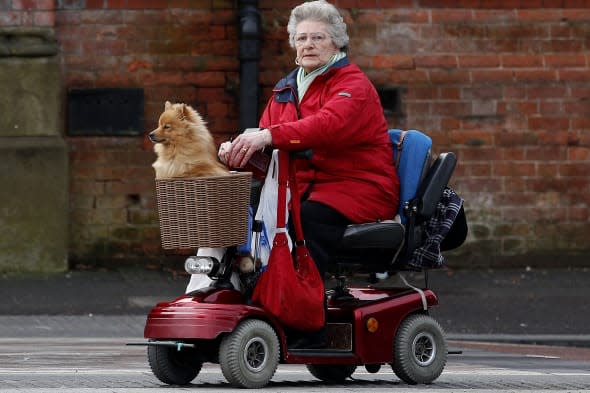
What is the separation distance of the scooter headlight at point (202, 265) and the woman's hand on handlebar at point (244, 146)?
1.36 feet

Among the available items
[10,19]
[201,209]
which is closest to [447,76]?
[10,19]

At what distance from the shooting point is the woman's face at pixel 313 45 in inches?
313

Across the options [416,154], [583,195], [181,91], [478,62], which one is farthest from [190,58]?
[416,154]

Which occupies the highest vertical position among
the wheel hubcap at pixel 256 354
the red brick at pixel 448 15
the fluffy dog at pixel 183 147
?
the red brick at pixel 448 15

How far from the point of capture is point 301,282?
7590 millimetres

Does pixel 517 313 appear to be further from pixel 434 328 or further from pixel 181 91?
pixel 434 328

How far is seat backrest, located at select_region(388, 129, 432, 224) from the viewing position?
803 centimetres

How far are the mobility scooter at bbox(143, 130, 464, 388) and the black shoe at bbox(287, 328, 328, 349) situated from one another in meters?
0.03

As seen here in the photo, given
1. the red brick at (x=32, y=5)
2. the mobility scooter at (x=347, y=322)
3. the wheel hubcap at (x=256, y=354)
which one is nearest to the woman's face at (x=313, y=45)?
the mobility scooter at (x=347, y=322)

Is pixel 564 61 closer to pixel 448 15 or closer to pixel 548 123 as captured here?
pixel 548 123

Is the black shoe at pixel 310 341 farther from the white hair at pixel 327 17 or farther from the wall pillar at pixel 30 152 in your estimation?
the wall pillar at pixel 30 152

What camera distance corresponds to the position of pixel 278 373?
28.3ft

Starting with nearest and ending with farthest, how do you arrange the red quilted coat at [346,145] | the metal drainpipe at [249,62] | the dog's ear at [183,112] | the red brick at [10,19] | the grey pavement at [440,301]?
the dog's ear at [183,112] < the red quilted coat at [346,145] < the grey pavement at [440,301] < the red brick at [10,19] < the metal drainpipe at [249,62]

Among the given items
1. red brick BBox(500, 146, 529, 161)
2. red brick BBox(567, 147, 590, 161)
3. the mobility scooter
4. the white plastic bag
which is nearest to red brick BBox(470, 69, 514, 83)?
red brick BBox(500, 146, 529, 161)
